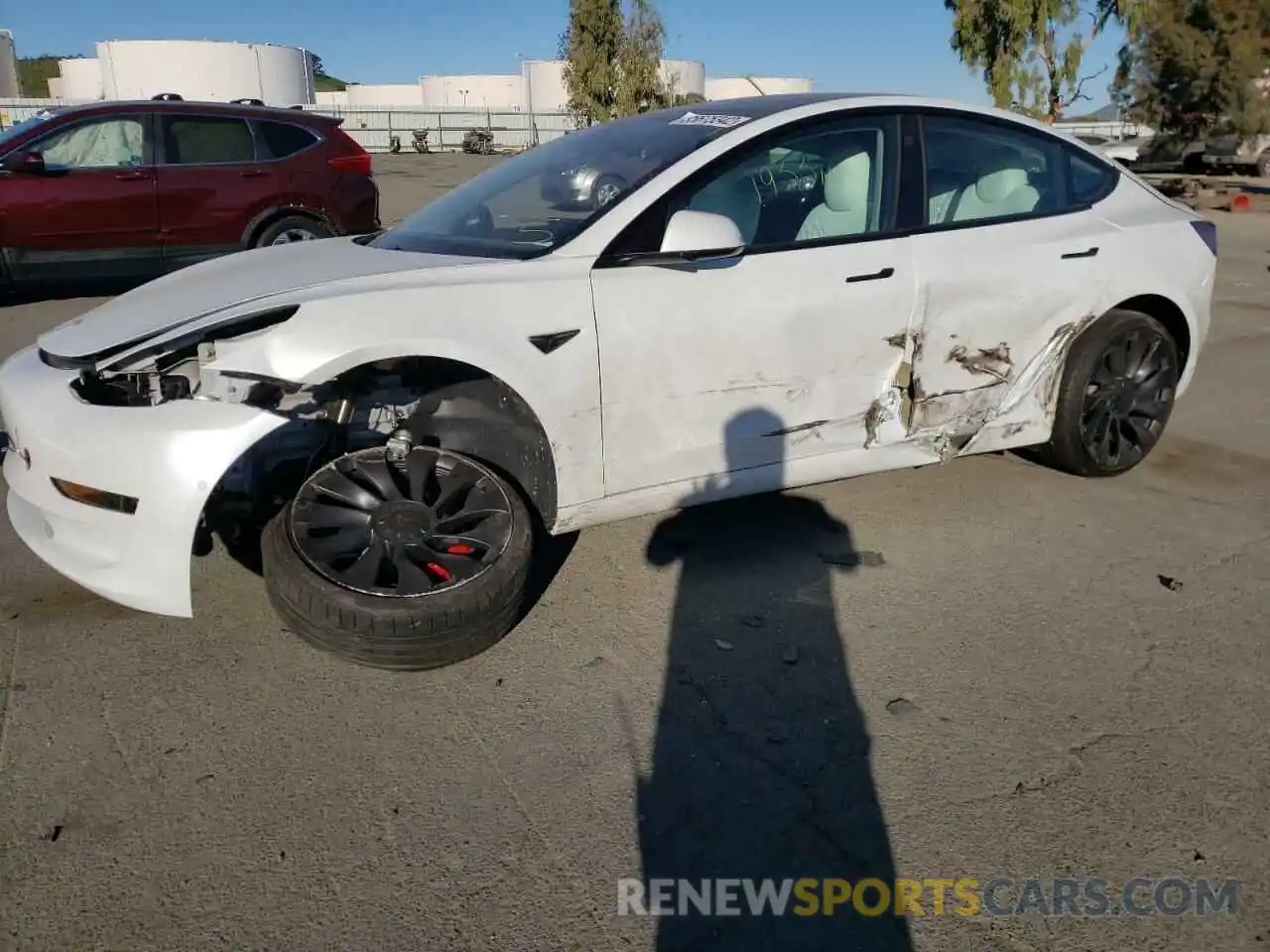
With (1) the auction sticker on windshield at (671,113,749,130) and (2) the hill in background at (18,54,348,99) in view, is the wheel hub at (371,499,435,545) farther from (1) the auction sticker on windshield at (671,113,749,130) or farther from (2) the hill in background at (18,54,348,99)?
(2) the hill in background at (18,54,348,99)

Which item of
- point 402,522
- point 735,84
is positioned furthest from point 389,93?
point 402,522

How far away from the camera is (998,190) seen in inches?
161

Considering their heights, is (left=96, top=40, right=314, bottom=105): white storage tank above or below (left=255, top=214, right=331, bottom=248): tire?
above

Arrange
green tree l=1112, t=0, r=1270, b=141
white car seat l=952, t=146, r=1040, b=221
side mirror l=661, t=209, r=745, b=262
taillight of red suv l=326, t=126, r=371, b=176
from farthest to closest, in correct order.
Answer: green tree l=1112, t=0, r=1270, b=141 < taillight of red suv l=326, t=126, r=371, b=176 < white car seat l=952, t=146, r=1040, b=221 < side mirror l=661, t=209, r=745, b=262

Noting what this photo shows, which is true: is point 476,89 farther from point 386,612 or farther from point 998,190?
point 386,612

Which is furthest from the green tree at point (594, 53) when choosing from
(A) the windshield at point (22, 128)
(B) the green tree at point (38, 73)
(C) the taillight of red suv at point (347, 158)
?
(B) the green tree at point (38, 73)

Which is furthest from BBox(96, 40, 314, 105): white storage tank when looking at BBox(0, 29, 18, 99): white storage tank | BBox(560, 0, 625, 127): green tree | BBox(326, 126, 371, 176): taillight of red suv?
BBox(326, 126, 371, 176): taillight of red suv

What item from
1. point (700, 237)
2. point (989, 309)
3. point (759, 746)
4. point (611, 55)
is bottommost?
point (759, 746)

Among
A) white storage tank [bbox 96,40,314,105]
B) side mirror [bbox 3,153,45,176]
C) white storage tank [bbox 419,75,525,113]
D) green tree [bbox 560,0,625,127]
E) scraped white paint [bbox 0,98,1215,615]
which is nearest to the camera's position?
scraped white paint [bbox 0,98,1215,615]

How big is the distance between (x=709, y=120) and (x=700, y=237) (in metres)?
0.77

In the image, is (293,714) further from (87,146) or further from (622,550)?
(87,146)

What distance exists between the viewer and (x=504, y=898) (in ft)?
6.88

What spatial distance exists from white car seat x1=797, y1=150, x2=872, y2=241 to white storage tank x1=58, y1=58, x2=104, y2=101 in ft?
260

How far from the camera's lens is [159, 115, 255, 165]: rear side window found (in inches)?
342
